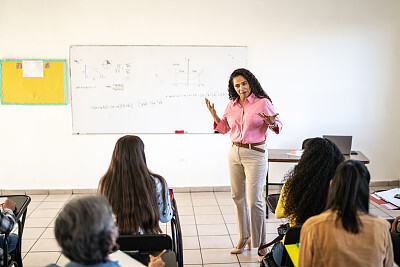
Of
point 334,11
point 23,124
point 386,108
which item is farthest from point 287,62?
point 23,124

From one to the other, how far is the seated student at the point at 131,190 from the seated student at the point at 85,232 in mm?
733

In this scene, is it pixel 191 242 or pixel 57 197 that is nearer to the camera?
pixel 191 242

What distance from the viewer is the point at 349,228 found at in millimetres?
1479

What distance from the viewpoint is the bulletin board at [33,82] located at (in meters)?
4.53

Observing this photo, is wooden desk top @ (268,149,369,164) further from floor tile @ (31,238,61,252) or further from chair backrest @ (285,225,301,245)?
floor tile @ (31,238,61,252)

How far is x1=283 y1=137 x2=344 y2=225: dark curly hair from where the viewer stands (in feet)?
6.43

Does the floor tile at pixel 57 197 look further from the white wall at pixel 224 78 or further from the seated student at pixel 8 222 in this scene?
the seated student at pixel 8 222

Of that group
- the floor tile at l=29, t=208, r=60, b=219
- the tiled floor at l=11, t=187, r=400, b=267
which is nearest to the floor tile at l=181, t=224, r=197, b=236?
the tiled floor at l=11, t=187, r=400, b=267

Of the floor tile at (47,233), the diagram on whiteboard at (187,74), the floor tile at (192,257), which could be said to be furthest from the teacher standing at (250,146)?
the floor tile at (47,233)

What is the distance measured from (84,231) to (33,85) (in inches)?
154

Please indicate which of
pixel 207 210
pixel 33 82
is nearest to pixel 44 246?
pixel 207 210

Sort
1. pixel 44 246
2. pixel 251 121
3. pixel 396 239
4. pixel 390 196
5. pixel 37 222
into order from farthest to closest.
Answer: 1. pixel 37 222
2. pixel 44 246
3. pixel 251 121
4. pixel 390 196
5. pixel 396 239

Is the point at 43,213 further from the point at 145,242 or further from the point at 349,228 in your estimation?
the point at 349,228

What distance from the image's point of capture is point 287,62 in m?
4.70
